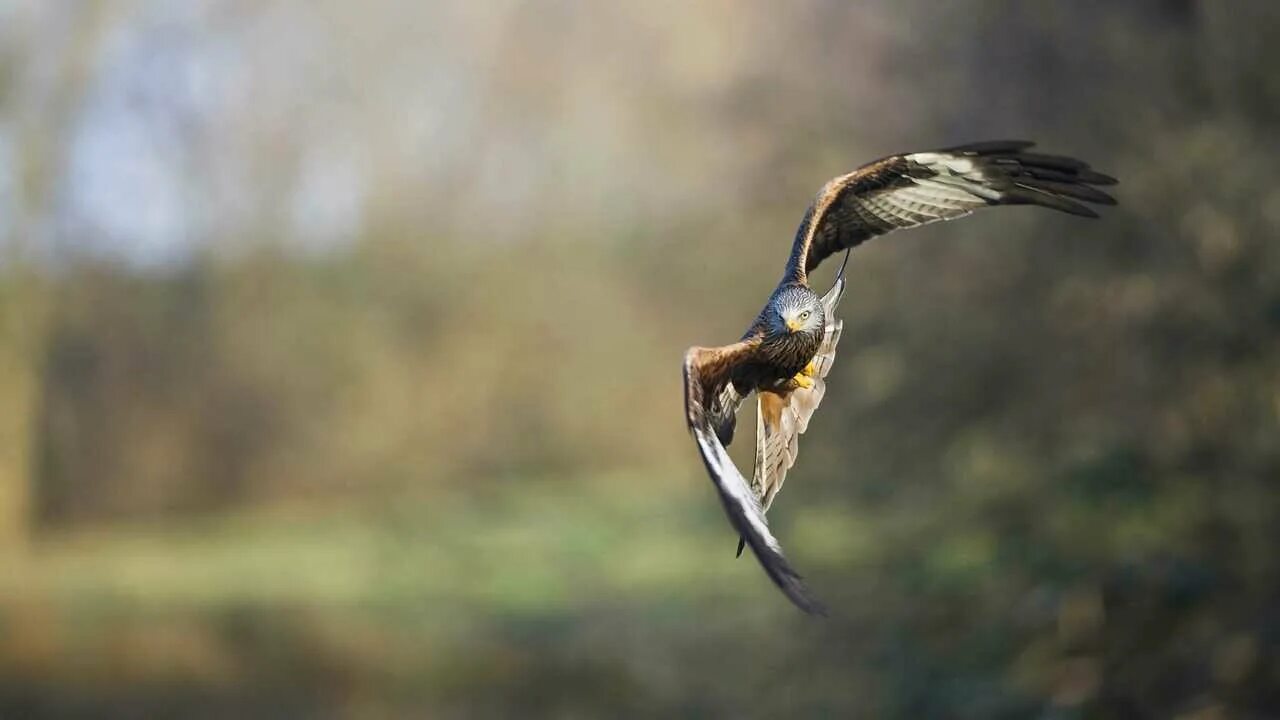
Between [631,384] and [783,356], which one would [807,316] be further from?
[631,384]

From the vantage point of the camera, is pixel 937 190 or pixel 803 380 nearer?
pixel 803 380

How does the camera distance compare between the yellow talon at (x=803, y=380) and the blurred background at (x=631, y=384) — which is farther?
the blurred background at (x=631, y=384)

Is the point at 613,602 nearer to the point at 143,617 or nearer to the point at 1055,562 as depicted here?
the point at 143,617

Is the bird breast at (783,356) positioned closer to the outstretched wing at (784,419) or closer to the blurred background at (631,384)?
the outstretched wing at (784,419)

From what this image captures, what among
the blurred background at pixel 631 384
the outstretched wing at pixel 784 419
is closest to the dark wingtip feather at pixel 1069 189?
the outstretched wing at pixel 784 419

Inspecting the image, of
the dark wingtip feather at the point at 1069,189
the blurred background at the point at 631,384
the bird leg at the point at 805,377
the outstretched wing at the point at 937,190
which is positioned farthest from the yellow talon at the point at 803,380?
the blurred background at the point at 631,384

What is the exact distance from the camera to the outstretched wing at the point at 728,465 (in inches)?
32.8

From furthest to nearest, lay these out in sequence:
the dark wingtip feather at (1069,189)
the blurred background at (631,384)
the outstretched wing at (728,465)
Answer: the blurred background at (631,384), the dark wingtip feather at (1069,189), the outstretched wing at (728,465)

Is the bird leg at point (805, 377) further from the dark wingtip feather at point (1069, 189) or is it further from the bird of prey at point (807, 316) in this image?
the dark wingtip feather at point (1069, 189)

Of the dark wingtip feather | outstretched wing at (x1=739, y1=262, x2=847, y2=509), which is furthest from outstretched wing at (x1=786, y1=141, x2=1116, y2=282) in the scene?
outstretched wing at (x1=739, y1=262, x2=847, y2=509)

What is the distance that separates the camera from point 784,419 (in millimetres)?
998

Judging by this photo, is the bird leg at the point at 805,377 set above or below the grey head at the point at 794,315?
below

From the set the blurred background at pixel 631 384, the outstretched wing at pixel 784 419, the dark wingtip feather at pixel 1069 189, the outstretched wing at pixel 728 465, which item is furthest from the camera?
the blurred background at pixel 631 384

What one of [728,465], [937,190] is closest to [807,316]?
[728,465]
